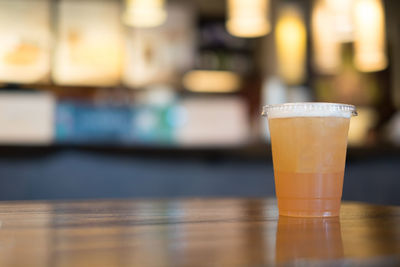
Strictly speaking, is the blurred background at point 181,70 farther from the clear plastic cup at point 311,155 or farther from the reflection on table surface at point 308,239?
the reflection on table surface at point 308,239

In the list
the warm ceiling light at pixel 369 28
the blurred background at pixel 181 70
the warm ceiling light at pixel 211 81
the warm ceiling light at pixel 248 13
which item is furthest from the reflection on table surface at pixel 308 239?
the warm ceiling light at pixel 211 81

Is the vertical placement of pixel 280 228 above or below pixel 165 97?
below

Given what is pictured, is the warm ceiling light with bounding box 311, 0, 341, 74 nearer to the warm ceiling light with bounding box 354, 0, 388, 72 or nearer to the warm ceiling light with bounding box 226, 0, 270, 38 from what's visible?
the warm ceiling light with bounding box 354, 0, 388, 72

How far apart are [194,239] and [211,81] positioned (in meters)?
4.38

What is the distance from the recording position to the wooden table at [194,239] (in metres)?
0.38

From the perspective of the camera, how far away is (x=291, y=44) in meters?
4.81

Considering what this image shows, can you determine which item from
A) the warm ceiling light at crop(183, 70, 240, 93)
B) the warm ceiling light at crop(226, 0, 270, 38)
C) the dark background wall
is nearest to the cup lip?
the dark background wall

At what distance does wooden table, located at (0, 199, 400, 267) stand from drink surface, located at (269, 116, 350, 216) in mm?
34

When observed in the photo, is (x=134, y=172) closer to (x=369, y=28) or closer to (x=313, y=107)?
(x=313, y=107)

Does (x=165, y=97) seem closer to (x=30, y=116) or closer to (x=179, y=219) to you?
(x=30, y=116)

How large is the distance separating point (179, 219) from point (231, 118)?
4030mm

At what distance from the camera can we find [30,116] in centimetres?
420

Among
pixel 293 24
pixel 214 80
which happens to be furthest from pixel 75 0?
pixel 293 24

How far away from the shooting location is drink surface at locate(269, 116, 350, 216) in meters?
0.68
